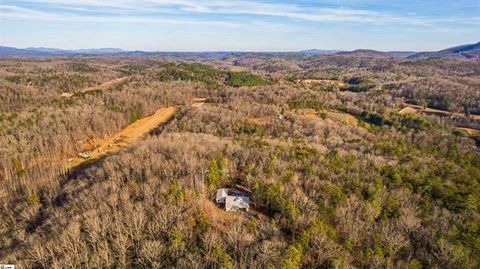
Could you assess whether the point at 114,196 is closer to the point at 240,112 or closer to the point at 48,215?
the point at 48,215

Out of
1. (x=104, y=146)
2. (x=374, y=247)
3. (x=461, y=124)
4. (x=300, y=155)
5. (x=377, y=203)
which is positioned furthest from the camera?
(x=461, y=124)

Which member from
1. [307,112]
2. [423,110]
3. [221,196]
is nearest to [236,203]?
[221,196]

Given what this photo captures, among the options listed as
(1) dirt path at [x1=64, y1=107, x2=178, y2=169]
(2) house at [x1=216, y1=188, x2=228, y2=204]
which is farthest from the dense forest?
(1) dirt path at [x1=64, y1=107, x2=178, y2=169]

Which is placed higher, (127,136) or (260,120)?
(260,120)

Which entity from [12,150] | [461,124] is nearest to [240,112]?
[12,150]

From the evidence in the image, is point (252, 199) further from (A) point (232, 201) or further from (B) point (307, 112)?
(B) point (307, 112)
